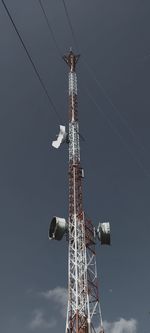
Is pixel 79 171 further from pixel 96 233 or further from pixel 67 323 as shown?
pixel 67 323

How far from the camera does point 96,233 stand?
46656 millimetres

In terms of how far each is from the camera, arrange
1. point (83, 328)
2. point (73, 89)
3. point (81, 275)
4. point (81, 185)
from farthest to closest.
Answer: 1. point (73, 89)
2. point (81, 185)
3. point (81, 275)
4. point (83, 328)

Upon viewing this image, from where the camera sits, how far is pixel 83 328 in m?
37.4

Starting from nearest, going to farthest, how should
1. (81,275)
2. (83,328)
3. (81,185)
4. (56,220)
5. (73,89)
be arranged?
(83,328), (81,275), (56,220), (81,185), (73,89)

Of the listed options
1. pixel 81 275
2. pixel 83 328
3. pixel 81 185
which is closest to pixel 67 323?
pixel 83 328

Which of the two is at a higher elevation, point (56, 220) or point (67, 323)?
point (56, 220)

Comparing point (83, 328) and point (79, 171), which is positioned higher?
point (79, 171)

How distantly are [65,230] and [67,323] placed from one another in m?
11.1

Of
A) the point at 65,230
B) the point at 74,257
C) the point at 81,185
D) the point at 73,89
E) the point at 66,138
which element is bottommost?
the point at 74,257

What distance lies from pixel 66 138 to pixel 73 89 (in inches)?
345

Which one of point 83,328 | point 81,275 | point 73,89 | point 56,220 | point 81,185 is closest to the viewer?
point 83,328

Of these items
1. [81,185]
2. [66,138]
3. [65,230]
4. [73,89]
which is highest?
[73,89]

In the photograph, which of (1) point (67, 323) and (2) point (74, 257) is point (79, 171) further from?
(1) point (67, 323)

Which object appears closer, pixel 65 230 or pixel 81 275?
pixel 81 275
